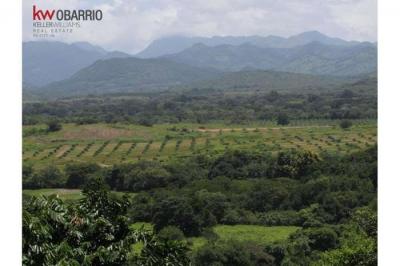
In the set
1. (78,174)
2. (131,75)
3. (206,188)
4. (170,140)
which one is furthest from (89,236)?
(131,75)

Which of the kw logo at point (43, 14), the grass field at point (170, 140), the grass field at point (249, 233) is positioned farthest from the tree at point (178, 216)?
the kw logo at point (43, 14)

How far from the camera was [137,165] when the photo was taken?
117 feet

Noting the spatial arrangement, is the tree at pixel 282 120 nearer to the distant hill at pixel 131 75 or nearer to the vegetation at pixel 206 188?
the vegetation at pixel 206 188

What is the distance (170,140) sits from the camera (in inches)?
2062

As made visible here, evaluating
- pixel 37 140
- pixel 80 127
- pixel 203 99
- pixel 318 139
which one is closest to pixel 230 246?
pixel 318 139

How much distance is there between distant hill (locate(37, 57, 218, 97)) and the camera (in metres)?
171

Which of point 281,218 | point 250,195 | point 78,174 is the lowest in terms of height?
point 281,218

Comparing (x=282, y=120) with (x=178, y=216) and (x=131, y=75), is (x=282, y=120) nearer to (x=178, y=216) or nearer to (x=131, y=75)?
(x=178, y=216)

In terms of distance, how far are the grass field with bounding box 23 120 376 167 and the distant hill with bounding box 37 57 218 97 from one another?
10875 centimetres

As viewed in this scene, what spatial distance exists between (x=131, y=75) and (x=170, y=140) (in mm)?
132939

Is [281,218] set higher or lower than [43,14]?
lower

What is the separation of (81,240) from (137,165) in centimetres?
3094

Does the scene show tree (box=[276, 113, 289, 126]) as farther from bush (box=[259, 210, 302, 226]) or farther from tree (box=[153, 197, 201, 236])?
tree (box=[153, 197, 201, 236])

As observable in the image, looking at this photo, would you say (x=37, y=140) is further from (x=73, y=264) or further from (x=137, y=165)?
(x=73, y=264)
